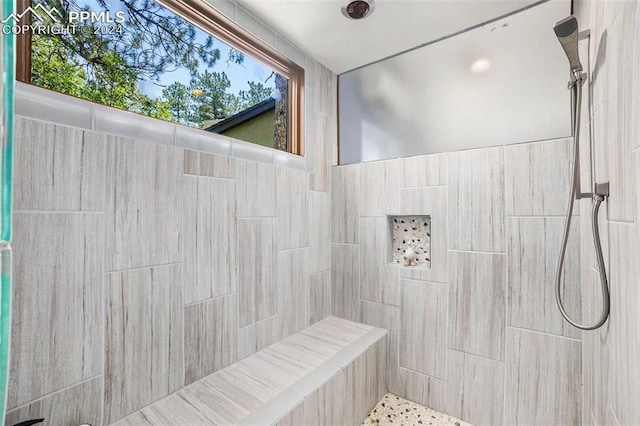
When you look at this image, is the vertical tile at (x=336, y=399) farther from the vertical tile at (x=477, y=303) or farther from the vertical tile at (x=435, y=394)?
the vertical tile at (x=477, y=303)

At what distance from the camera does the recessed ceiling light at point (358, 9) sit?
164 centimetres

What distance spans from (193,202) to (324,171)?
1.16 meters

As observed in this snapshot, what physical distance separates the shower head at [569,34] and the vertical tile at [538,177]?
0.49 m

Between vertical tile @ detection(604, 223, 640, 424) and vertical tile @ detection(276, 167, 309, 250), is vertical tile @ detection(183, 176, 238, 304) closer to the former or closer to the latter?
vertical tile @ detection(276, 167, 309, 250)

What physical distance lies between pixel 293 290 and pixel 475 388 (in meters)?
1.30

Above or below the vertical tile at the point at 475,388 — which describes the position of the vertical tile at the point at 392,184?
above

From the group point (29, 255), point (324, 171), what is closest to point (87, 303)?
point (29, 255)

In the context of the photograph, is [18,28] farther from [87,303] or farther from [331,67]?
[331,67]

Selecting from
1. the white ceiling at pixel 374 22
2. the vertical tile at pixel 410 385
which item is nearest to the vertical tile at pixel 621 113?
the white ceiling at pixel 374 22

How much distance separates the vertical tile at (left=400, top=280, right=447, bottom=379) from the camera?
73.9 inches

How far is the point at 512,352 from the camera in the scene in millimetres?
1641

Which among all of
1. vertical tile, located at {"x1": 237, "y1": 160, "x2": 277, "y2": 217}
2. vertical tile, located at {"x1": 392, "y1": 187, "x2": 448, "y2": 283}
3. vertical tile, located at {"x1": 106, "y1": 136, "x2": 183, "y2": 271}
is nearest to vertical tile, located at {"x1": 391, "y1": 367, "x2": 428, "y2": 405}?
vertical tile, located at {"x1": 392, "y1": 187, "x2": 448, "y2": 283}

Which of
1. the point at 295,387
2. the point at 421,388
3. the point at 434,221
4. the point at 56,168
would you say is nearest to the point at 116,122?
the point at 56,168

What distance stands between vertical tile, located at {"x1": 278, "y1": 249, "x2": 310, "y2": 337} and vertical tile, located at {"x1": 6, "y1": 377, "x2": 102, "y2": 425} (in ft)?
3.37
